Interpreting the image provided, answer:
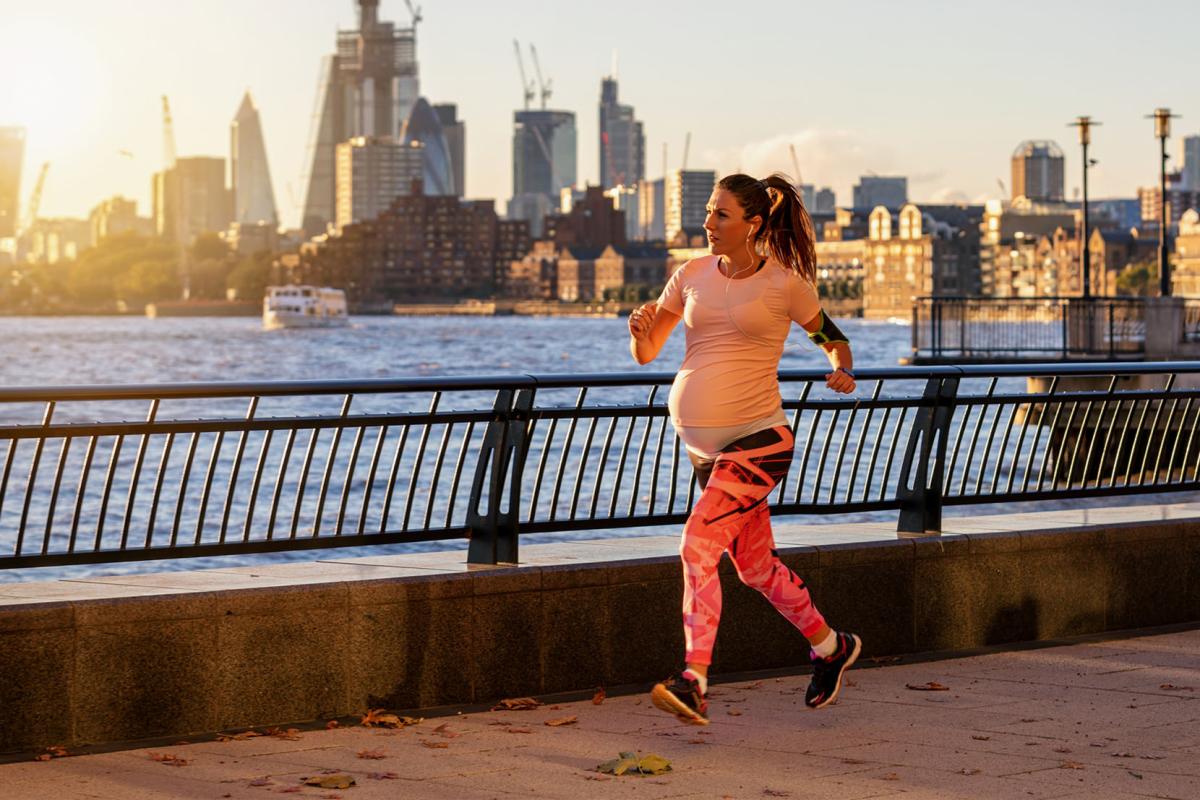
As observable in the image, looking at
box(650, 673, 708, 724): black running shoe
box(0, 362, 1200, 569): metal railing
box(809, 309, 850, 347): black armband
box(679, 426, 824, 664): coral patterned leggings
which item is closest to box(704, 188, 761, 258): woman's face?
box(809, 309, 850, 347): black armband

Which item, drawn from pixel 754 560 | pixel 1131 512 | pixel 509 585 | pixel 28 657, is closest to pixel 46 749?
pixel 28 657

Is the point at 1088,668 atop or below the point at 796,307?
below

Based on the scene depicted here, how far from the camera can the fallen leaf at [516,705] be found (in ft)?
27.1

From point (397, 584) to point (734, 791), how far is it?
77.0 inches

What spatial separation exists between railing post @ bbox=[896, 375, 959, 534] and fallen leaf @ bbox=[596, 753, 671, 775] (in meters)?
3.25

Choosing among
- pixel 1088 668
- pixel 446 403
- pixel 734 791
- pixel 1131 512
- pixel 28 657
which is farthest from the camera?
pixel 446 403

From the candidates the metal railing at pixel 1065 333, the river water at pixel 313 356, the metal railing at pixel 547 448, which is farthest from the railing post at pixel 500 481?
the river water at pixel 313 356

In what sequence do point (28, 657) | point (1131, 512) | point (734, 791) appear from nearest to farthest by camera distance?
point (734, 791)
point (28, 657)
point (1131, 512)

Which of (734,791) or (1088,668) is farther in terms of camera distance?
(1088,668)

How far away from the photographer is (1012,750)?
24.2ft

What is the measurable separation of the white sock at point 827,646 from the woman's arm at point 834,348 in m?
0.95

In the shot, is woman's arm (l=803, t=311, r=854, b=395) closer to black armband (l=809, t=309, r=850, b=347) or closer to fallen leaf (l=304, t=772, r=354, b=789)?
black armband (l=809, t=309, r=850, b=347)

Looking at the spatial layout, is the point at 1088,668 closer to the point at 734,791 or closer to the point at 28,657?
the point at 734,791

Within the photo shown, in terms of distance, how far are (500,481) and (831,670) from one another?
1.62 meters
